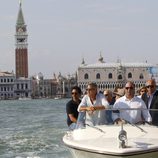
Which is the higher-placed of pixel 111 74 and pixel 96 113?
pixel 111 74

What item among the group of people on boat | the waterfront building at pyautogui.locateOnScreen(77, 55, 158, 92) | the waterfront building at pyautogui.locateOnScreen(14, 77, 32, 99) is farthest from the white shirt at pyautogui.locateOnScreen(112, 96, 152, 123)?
the waterfront building at pyautogui.locateOnScreen(14, 77, 32, 99)

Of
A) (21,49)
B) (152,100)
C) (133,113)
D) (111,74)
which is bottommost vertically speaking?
(133,113)

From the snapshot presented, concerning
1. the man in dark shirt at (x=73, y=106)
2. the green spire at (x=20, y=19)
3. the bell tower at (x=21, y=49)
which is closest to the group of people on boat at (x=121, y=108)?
the man in dark shirt at (x=73, y=106)

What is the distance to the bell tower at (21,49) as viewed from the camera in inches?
5315

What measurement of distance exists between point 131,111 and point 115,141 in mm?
516

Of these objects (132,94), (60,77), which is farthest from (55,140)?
(60,77)

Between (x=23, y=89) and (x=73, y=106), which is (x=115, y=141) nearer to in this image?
(x=73, y=106)

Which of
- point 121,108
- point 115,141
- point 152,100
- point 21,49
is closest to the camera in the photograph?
point 115,141

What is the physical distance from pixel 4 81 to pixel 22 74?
426cm

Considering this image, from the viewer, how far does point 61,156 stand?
1187 centimetres

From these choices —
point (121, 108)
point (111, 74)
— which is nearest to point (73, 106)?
point (121, 108)

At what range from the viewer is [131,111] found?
7.58 metres

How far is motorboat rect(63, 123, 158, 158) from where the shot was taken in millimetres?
6859

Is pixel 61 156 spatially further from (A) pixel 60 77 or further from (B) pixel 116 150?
(A) pixel 60 77
